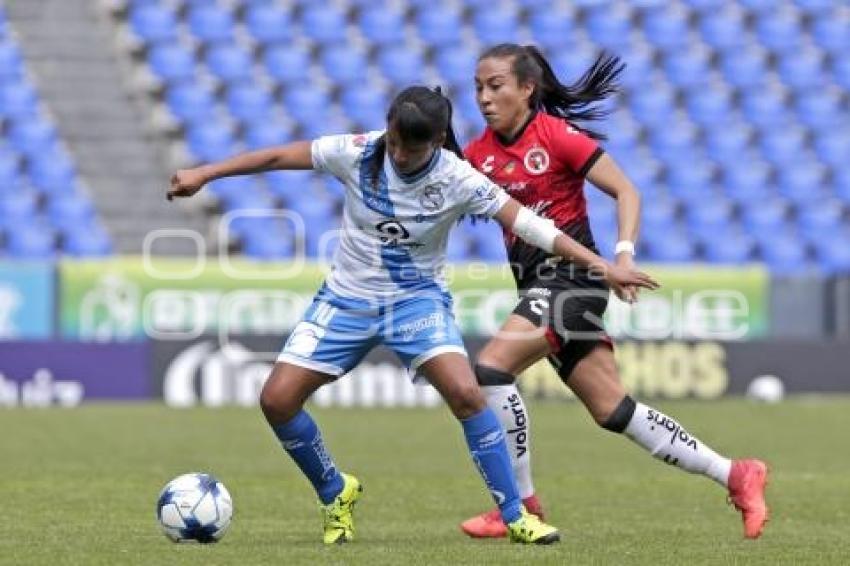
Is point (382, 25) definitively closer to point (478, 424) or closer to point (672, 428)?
point (672, 428)

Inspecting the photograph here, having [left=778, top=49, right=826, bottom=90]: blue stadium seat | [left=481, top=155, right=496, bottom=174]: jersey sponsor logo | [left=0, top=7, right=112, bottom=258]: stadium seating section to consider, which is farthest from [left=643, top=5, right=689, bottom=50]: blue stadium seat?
[left=481, top=155, right=496, bottom=174]: jersey sponsor logo

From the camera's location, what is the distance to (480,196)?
25.7ft

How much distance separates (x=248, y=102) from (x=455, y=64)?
2996 millimetres

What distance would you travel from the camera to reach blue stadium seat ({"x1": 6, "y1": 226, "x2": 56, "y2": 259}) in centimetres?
2080

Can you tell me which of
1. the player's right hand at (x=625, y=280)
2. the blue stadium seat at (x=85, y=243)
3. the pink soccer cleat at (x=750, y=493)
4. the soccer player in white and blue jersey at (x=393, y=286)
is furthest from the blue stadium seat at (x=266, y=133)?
the player's right hand at (x=625, y=280)

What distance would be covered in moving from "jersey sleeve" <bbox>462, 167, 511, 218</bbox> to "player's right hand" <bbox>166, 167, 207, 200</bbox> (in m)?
1.09

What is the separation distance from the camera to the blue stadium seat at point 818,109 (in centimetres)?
2583

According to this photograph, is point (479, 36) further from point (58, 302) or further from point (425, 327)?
point (425, 327)

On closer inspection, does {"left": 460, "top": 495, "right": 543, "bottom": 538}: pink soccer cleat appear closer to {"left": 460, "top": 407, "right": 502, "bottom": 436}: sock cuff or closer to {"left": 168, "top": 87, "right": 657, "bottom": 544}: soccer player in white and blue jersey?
{"left": 168, "top": 87, "right": 657, "bottom": 544}: soccer player in white and blue jersey

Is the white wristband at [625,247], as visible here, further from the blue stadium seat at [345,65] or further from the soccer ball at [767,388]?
the blue stadium seat at [345,65]

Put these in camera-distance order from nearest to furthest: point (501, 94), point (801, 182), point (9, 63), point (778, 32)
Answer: point (501, 94) < point (9, 63) < point (801, 182) < point (778, 32)

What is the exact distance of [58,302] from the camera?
61.8 feet

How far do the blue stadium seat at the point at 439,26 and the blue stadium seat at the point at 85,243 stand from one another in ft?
20.2

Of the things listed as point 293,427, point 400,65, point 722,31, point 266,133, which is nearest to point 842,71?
point 722,31
